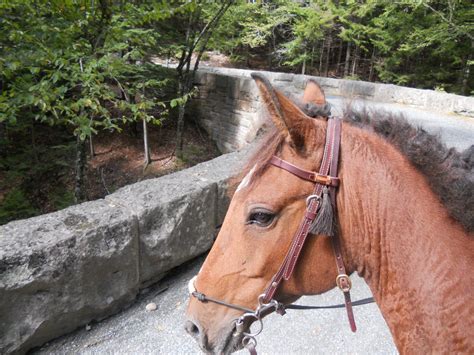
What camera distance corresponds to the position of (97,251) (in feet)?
8.59

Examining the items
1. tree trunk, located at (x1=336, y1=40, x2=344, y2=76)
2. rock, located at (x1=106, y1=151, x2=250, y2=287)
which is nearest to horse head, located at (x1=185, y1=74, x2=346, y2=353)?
rock, located at (x1=106, y1=151, x2=250, y2=287)

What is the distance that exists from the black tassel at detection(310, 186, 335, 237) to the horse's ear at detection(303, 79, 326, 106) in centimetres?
46

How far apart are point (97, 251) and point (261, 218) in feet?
6.10

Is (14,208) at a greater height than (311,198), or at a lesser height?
lesser

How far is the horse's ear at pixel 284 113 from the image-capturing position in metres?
1.14

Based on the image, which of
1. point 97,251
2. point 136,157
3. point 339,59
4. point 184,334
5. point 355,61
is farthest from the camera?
point 339,59

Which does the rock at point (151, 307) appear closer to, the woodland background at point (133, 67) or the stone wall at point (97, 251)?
the stone wall at point (97, 251)

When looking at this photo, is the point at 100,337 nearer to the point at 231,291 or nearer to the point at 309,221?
the point at 231,291

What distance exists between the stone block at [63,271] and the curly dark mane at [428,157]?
176cm

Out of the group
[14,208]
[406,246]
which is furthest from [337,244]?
[14,208]

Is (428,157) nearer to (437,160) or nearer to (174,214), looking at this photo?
A: (437,160)

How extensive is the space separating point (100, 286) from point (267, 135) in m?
2.15

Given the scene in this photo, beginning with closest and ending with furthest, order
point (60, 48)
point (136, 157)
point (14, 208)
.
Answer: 1. point (60, 48)
2. point (14, 208)
3. point (136, 157)

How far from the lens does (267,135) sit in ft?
4.44
